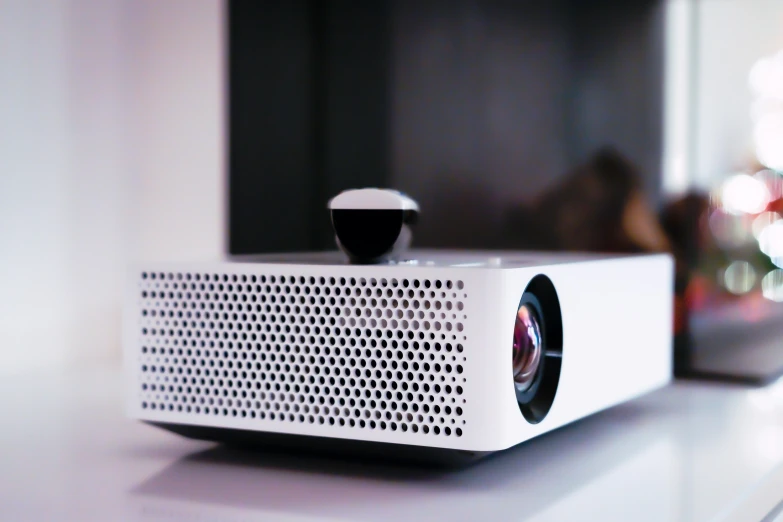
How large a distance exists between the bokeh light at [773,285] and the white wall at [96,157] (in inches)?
36.9

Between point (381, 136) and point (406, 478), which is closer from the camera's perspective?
point (406, 478)

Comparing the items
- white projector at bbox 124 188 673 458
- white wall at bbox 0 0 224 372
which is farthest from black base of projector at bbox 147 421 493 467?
white wall at bbox 0 0 224 372

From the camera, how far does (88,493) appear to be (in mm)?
737

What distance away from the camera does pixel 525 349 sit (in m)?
0.78

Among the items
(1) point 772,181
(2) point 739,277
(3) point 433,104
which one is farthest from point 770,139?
(3) point 433,104

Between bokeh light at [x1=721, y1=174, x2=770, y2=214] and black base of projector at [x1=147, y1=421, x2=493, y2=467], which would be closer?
black base of projector at [x1=147, y1=421, x2=493, y2=467]

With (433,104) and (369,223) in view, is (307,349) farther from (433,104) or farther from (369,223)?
(433,104)

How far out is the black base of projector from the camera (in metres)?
0.74

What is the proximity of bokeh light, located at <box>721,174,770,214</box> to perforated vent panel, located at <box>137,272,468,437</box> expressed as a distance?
0.79 m

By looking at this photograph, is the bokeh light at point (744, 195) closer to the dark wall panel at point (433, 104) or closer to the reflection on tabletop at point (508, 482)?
the dark wall panel at point (433, 104)

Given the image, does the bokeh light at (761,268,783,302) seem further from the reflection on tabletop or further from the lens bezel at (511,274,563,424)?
the lens bezel at (511,274,563,424)

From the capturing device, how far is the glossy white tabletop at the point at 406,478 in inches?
27.3

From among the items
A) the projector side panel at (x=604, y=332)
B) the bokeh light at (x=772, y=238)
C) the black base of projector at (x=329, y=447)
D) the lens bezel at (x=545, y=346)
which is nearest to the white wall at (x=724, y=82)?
the bokeh light at (x=772, y=238)

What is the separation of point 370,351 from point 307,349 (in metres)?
0.06
